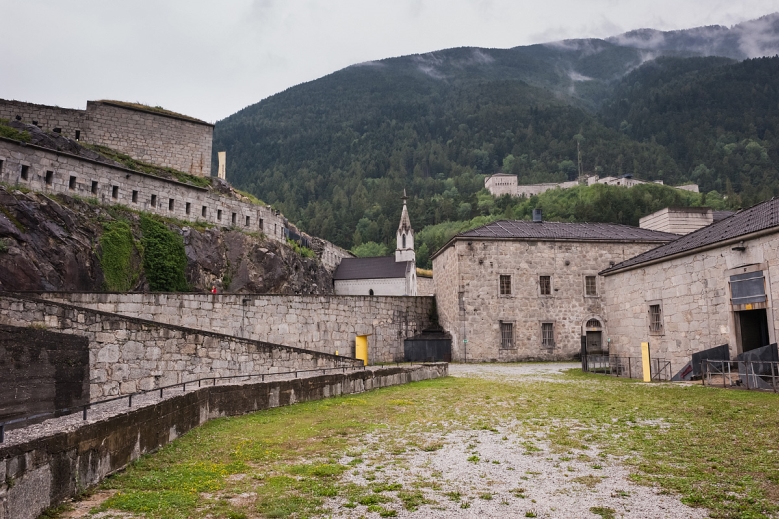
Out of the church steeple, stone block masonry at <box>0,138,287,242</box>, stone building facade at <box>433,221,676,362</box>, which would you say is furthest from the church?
stone building facade at <box>433,221,676,362</box>

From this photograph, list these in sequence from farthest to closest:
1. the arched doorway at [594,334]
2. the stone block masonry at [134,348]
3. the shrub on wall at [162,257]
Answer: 1. the arched doorway at [594,334]
2. the shrub on wall at [162,257]
3. the stone block masonry at [134,348]

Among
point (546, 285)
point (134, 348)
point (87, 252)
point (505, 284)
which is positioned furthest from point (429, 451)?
point (546, 285)

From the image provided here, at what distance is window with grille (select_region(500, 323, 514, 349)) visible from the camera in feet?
111

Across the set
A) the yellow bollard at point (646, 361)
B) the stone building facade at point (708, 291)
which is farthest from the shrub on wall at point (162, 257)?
the yellow bollard at point (646, 361)

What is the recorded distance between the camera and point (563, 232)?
3609 centimetres

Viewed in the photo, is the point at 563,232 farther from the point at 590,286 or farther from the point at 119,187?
the point at 119,187

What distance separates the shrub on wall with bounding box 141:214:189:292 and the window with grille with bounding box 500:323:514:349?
18733mm

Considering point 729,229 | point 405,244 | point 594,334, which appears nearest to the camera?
point 729,229

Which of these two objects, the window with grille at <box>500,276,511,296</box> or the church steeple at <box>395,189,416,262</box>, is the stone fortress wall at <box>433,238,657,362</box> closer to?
the window with grille at <box>500,276,511,296</box>

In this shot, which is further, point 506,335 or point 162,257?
point 506,335

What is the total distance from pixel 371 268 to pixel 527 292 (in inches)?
1448

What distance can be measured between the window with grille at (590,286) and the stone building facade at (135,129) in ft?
99.1

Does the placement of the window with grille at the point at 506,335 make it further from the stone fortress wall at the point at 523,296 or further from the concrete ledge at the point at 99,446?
the concrete ledge at the point at 99,446

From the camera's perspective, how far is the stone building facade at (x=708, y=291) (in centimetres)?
1705
